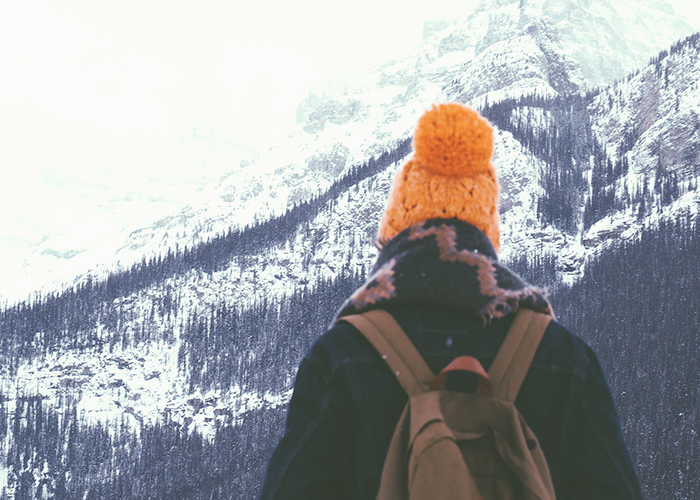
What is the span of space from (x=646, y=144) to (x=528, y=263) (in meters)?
66.2

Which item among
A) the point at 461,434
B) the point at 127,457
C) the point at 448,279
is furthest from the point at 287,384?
the point at 461,434

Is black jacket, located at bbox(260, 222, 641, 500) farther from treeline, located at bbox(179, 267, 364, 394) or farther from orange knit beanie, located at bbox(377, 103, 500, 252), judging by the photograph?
treeline, located at bbox(179, 267, 364, 394)

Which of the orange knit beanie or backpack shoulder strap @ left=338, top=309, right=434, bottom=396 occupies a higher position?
the orange knit beanie

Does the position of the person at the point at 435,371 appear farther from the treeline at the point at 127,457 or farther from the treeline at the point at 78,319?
the treeline at the point at 78,319

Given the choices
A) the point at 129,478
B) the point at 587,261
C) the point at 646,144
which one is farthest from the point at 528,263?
the point at 129,478

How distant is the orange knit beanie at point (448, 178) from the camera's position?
3.47m

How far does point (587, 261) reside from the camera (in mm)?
161250

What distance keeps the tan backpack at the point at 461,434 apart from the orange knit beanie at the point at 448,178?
79 centimetres

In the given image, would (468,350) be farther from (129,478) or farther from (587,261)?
(587,261)

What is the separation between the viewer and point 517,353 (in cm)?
300

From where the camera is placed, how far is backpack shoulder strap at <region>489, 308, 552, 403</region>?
290cm

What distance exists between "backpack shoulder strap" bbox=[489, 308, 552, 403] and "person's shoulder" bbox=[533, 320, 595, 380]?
8cm

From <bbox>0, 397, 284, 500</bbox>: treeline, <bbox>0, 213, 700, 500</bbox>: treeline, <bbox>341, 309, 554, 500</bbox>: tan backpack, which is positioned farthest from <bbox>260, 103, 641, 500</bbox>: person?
<bbox>0, 397, 284, 500</bbox>: treeline

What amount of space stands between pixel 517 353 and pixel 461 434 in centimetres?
54
